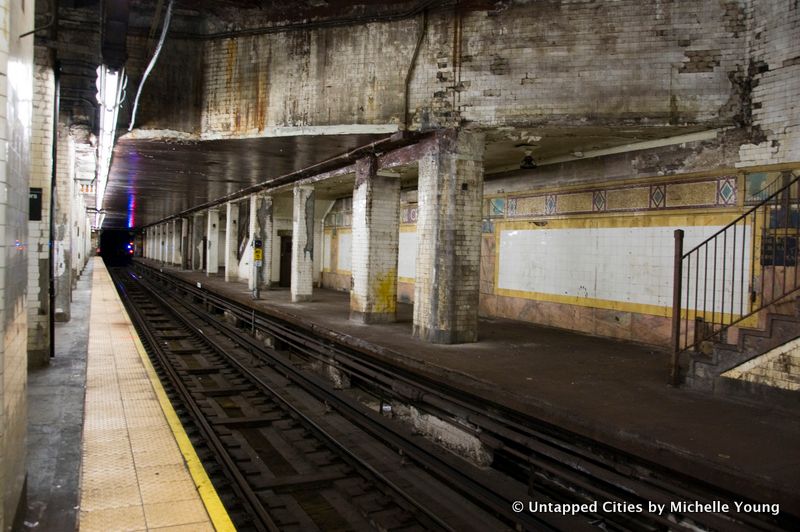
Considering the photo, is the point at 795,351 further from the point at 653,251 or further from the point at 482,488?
the point at 653,251

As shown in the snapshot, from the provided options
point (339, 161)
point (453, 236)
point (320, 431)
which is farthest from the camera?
point (339, 161)

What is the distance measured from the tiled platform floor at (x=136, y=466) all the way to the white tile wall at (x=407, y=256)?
9.32 metres

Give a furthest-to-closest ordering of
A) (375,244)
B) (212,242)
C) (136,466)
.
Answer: (212,242) → (375,244) → (136,466)

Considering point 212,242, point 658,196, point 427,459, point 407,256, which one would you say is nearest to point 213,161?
point 407,256

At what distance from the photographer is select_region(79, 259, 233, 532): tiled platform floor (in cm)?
315

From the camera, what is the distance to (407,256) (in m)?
15.6

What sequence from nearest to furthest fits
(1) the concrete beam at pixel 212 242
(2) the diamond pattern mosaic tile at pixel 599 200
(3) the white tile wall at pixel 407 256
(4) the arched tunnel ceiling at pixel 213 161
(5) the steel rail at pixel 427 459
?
(5) the steel rail at pixel 427 459, (2) the diamond pattern mosaic tile at pixel 599 200, (4) the arched tunnel ceiling at pixel 213 161, (3) the white tile wall at pixel 407 256, (1) the concrete beam at pixel 212 242

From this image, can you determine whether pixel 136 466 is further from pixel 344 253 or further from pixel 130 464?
pixel 344 253

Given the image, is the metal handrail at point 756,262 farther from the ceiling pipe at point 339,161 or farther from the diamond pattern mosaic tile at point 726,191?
the ceiling pipe at point 339,161

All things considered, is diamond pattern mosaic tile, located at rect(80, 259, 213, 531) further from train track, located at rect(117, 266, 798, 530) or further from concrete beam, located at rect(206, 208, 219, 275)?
concrete beam, located at rect(206, 208, 219, 275)

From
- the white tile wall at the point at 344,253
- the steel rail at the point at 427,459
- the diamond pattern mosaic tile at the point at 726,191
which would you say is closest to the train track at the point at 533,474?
the steel rail at the point at 427,459

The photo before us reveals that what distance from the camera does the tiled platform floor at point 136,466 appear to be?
124 inches

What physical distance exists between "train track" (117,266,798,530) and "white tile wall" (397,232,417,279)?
6988mm

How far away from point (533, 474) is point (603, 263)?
18.2ft
